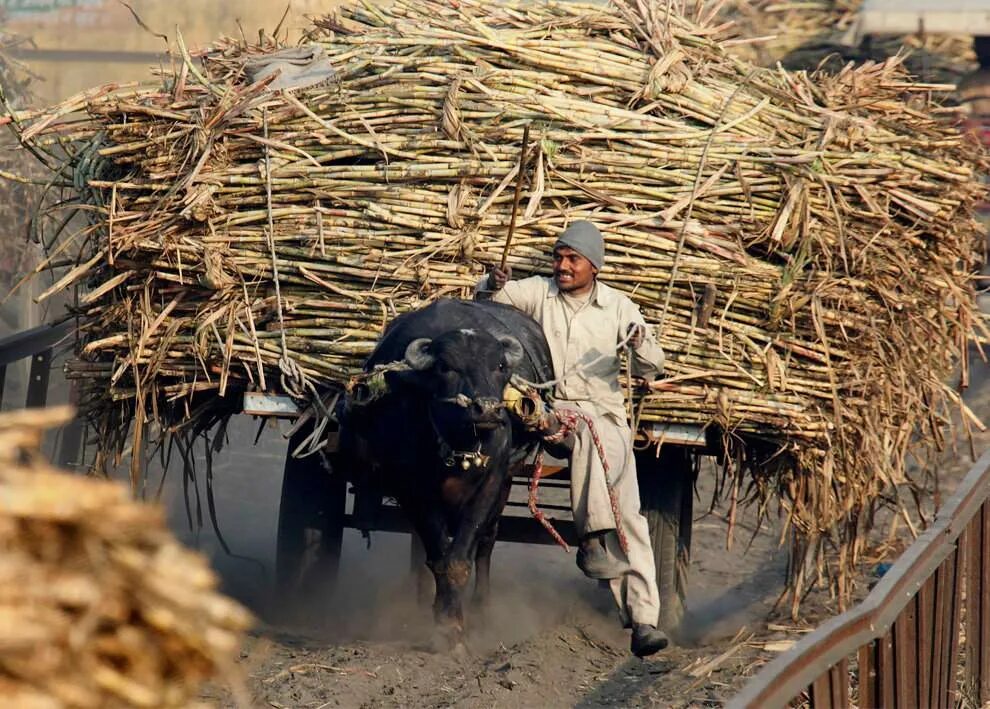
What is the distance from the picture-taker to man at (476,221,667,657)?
18.7 ft

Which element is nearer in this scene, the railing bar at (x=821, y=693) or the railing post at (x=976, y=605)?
the railing bar at (x=821, y=693)

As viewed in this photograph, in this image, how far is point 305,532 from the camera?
6.62 metres

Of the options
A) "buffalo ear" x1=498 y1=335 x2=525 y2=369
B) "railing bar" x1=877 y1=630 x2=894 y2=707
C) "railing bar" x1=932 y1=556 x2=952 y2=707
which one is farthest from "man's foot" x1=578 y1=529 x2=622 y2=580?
"railing bar" x1=877 y1=630 x2=894 y2=707

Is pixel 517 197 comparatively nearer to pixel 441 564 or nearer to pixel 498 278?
pixel 498 278

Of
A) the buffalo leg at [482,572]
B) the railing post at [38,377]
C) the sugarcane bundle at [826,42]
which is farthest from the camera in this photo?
the sugarcane bundle at [826,42]

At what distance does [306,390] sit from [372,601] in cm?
147

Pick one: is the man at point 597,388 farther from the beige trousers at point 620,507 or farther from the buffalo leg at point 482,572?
the buffalo leg at point 482,572

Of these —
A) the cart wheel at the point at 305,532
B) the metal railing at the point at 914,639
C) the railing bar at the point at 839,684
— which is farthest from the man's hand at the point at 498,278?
the railing bar at the point at 839,684

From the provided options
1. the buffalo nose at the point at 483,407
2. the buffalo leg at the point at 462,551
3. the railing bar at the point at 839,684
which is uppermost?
the buffalo nose at the point at 483,407

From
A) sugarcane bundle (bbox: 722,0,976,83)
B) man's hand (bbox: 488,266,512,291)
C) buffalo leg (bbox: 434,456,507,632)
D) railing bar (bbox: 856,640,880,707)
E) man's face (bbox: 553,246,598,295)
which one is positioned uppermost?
sugarcane bundle (bbox: 722,0,976,83)

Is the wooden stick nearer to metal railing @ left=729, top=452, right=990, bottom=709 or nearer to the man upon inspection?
the man

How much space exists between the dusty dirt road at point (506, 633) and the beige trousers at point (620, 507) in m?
0.33

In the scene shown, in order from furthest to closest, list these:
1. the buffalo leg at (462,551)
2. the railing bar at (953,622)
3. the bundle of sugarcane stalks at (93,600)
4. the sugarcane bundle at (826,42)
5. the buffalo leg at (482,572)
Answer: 1. the sugarcane bundle at (826,42)
2. the buffalo leg at (482,572)
3. the buffalo leg at (462,551)
4. the railing bar at (953,622)
5. the bundle of sugarcane stalks at (93,600)

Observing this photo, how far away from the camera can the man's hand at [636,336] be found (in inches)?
223
